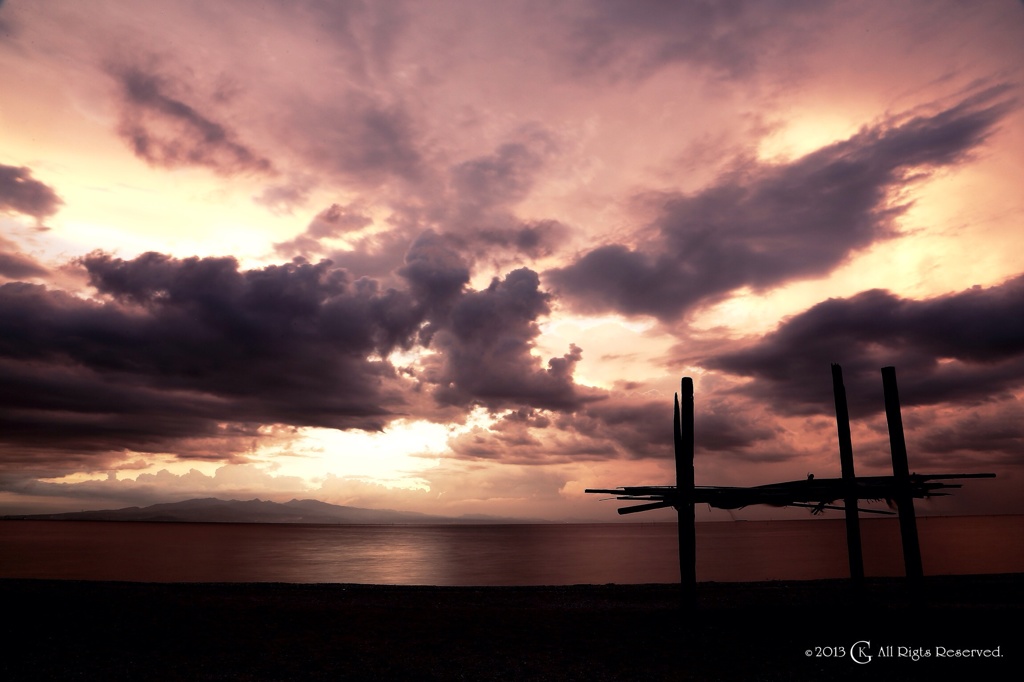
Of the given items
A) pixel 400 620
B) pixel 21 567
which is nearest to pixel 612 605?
pixel 400 620

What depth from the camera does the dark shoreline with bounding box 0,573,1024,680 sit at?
13266mm

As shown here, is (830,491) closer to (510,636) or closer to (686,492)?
(686,492)

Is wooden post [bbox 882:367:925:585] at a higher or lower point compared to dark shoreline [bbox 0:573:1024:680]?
higher

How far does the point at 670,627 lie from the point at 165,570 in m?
47.4

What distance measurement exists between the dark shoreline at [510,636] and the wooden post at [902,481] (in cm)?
86

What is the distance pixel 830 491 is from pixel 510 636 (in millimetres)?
10078

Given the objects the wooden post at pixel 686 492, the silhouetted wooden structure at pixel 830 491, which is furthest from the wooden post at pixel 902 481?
the wooden post at pixel 686 492

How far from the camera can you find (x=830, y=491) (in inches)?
648

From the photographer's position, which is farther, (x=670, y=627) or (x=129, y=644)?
(x=670, y=627)

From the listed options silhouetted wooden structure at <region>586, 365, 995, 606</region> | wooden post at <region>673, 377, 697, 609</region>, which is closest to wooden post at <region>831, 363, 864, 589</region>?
silhouetted wooden structure at <region>586, 365, 995, 606</region>

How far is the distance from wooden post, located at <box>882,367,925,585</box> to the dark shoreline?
2.82ft

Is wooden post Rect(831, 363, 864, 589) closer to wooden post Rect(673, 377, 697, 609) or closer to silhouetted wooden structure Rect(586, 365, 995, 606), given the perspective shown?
silhouetted wooden structure Rect(586, 365, 995, 606)

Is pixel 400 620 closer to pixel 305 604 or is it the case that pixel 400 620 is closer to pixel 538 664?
pixel 305 604

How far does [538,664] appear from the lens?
13.9m
